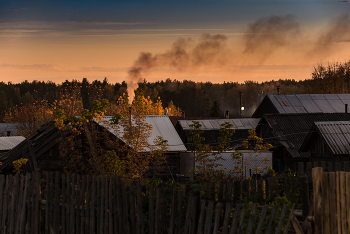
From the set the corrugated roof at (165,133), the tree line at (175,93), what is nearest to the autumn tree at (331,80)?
the tree line at (175,93)

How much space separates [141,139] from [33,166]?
5.47 meters

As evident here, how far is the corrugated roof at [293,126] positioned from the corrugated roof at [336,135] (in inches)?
275

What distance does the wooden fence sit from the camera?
16.6 ft

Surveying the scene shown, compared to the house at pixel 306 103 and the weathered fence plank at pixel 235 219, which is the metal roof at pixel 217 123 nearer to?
the house at pixel 306 103

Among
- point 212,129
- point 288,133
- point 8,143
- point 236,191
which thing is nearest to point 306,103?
point 212,129

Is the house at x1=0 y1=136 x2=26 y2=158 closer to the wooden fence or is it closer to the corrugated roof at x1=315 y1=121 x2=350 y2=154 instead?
the corrugated roof at x1=315 y1=121 x2=350 y2=154

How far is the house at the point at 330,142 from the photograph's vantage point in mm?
17875

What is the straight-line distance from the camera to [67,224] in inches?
282

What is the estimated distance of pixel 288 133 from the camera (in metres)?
28.4

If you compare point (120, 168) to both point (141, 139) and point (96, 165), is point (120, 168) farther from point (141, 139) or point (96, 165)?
point (141, 139)

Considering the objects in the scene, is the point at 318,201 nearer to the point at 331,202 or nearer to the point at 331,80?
the point at 331,202

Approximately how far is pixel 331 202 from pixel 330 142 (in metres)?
15.3

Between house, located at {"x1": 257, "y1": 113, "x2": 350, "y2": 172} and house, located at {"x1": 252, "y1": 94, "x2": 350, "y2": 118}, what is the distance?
599 centimetres

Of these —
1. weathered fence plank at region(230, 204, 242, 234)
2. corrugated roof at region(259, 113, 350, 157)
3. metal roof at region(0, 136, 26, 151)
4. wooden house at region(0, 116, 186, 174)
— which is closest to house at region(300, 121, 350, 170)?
corrugated roof at region(259, 113, 350, 157)
